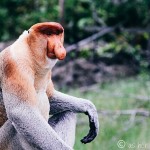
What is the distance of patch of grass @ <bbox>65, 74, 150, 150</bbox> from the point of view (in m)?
5.54

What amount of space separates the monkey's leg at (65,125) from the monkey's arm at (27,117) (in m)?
0.51

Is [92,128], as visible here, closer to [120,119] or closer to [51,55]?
[51,55]

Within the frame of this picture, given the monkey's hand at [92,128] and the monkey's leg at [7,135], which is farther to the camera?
the monkey's hand at [92,128]

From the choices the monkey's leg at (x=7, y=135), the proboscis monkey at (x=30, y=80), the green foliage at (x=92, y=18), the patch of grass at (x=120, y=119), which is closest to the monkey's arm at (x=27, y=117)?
the proboscis monkey at (x=30, y=80)

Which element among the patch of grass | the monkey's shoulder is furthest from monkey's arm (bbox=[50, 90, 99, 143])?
the patch of grass

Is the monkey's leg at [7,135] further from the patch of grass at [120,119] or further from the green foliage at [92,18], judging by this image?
the green foliage at [92,18]

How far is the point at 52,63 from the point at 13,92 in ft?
0.98

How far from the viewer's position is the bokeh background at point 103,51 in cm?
716

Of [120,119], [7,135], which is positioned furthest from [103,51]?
[7,135]

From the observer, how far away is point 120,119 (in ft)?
21.7

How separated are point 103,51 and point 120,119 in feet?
11.7

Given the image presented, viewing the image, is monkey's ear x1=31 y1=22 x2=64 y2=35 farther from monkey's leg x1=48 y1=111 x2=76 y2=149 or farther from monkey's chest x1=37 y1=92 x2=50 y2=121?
monkey's leg x1=48 y1=111 x2=76 y2=149

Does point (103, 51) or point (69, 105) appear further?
point (103, 51)

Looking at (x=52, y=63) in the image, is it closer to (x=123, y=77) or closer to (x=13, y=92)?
(x=13, y=92)
